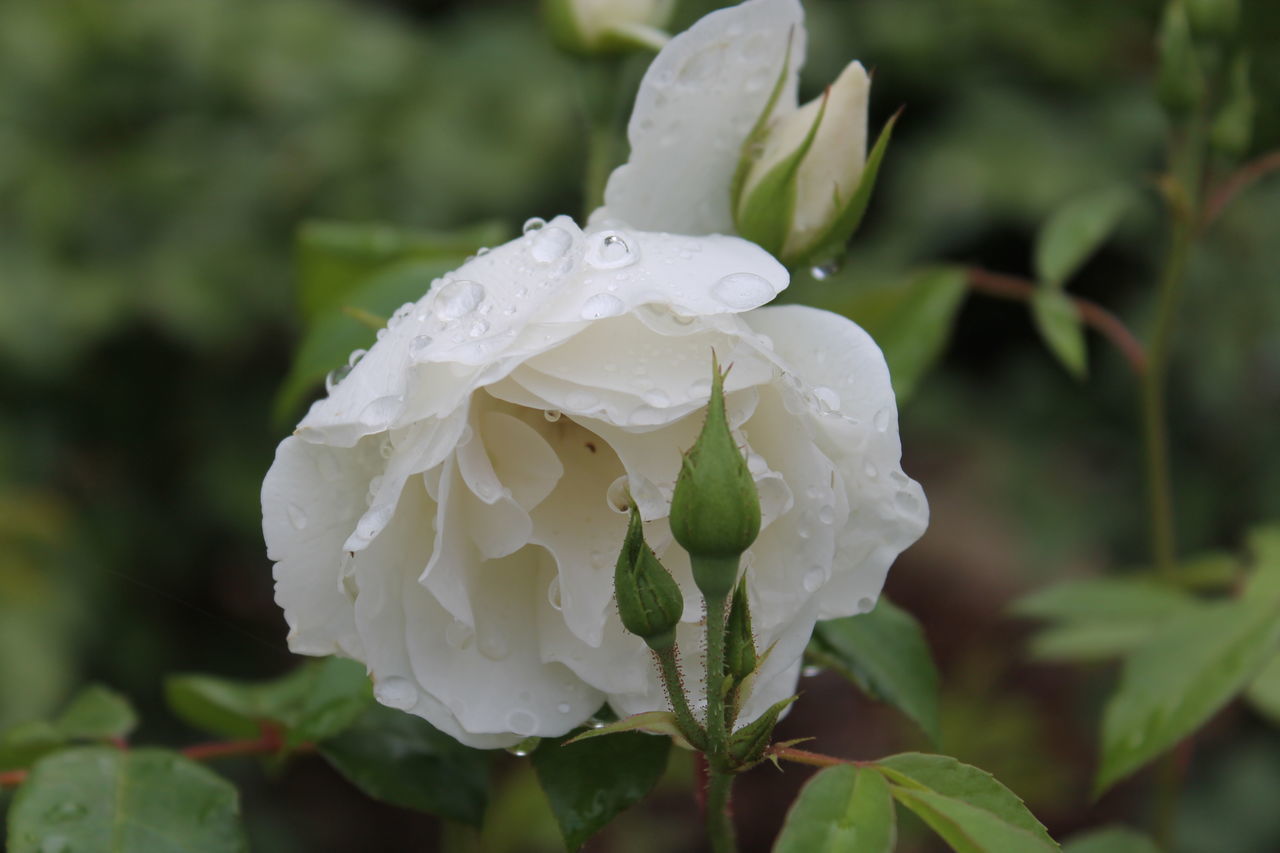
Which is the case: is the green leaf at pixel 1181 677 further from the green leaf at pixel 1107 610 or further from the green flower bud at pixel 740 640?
the green flower bud at pixel 740 640

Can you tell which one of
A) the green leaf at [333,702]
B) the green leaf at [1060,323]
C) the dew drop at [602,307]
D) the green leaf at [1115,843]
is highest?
the dew drop at [602,307]

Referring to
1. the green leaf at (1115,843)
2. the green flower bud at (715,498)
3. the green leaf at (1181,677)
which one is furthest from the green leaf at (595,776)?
the green leaf at (1115,843)

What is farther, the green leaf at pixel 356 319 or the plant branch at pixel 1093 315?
the plant branch at pixel 1093 315

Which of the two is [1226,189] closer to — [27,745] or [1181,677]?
[1181,677]

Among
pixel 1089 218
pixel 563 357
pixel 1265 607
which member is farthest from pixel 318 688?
pixel 1089 218

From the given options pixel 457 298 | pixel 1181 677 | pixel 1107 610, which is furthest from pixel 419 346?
pixel 1107 610

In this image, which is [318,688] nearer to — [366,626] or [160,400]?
[366,626]
